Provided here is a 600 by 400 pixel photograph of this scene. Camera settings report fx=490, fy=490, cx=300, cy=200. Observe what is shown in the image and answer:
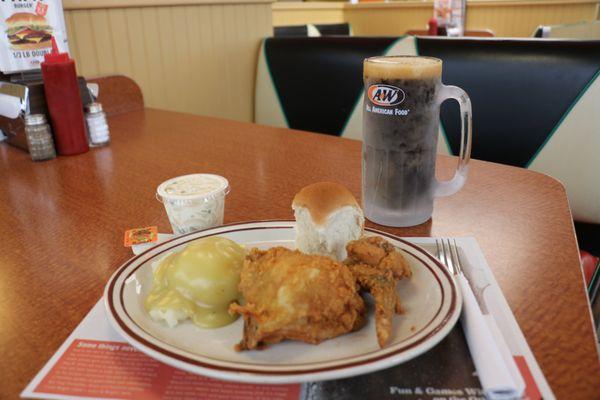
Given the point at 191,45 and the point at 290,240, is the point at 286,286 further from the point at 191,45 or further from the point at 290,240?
the point at 191,45

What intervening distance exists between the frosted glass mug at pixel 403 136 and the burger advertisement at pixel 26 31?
114 centimetres

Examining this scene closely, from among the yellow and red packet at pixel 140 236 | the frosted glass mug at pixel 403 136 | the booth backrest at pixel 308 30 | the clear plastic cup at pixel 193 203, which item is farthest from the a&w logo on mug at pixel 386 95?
the booth backrest at pixel 308 30

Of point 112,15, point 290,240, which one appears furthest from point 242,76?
point 290,240

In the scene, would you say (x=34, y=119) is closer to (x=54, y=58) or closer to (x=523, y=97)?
(x=54, y=58)

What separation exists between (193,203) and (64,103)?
2.54ft

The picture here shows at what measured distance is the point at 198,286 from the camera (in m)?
0.61

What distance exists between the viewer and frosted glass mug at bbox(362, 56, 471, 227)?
789 millimetres

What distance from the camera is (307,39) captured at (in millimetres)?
2281

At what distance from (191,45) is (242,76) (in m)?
0.35

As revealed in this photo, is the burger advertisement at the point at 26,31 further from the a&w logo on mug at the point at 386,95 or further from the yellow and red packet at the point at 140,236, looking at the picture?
the a&w logo on mug at the point at 386,95

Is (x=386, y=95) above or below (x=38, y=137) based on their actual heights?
above

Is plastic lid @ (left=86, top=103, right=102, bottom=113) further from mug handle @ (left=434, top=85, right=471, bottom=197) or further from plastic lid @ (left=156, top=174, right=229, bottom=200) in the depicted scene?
mug handle @ (left=434, top=85, right=471, bottom=197)

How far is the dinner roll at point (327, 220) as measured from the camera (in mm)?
676

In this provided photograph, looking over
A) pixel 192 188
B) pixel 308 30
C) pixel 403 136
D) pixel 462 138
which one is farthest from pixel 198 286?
pixel 308 30
